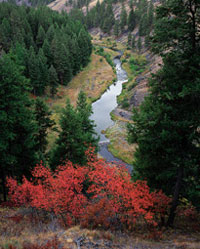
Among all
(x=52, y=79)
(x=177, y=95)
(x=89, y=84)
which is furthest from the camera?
(x=89, y=84)

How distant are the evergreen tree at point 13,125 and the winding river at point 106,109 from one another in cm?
2045

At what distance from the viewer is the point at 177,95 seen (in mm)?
11023

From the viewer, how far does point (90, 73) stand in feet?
270

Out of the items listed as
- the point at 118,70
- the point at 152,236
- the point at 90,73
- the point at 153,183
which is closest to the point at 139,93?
the point at 90,73

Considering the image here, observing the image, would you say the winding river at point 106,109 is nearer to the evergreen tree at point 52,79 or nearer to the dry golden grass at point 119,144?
the dry golden grass at point 119,144

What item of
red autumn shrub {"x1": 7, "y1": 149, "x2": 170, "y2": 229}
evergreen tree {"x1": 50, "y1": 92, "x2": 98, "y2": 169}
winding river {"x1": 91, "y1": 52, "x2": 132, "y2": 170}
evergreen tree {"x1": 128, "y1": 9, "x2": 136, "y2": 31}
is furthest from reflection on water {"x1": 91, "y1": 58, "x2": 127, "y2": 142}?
evergreen tree {"x1": 128, "y1": 9, "x2": 136, "y2": 31}

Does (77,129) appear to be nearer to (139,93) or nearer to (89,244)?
(89,244)

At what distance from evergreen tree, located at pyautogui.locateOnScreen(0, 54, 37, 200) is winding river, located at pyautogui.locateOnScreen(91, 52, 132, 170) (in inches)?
805

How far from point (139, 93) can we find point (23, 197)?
163ft

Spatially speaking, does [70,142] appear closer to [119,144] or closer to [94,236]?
[94,236]

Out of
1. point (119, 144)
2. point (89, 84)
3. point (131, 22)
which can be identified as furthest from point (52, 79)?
point (131, 22)

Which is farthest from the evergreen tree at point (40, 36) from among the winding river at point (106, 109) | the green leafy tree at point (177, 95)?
the green leafy tree at point (177, 95)

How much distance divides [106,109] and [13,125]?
143 ft

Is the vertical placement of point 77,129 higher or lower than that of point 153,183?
higher
